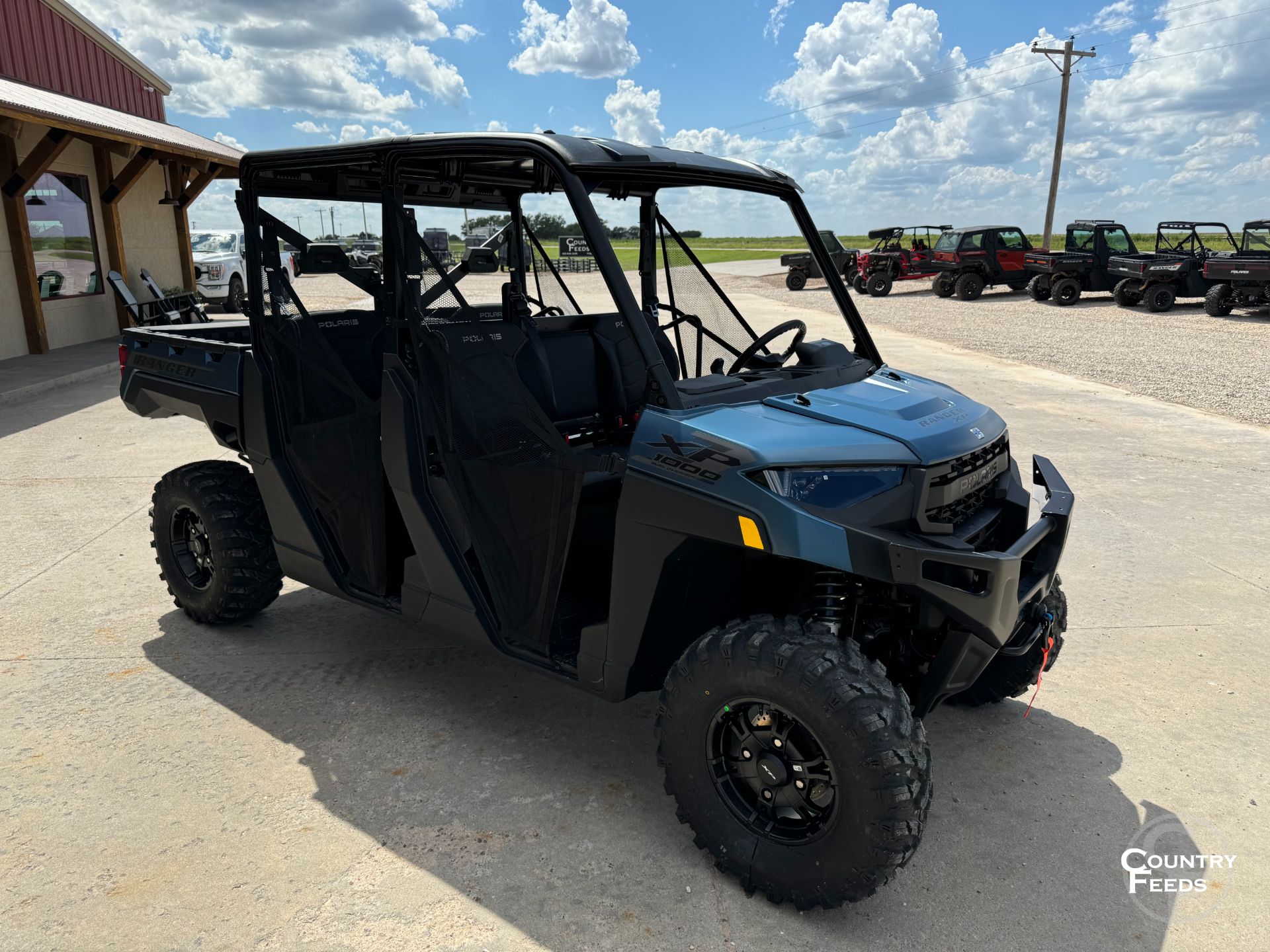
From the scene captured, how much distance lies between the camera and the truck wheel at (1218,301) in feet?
60.0

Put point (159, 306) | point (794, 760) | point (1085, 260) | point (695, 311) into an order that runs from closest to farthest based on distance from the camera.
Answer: point (794, 760) → point (695, 311) → point (159, 306) → point (1085, 260)

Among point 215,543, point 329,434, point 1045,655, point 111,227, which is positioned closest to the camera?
point 1045,655

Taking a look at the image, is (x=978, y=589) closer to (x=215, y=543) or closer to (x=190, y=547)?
(x=215, y=543)

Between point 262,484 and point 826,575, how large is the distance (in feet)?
8.17

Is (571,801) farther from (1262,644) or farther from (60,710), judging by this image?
(1262,644)

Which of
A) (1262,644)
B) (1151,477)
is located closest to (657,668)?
(1262,644)

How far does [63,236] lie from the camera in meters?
14.4

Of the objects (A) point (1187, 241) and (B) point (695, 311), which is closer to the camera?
(B) point (695, 311)

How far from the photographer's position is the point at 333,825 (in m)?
2.84

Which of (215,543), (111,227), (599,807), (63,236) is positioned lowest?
(599,807)

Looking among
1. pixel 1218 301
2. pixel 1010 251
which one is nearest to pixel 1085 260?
pixel 1010 251

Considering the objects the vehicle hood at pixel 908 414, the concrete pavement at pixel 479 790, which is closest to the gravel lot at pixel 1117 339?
the vehicle hood at pixel 908 414

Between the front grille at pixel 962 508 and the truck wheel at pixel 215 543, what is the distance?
9.37ft

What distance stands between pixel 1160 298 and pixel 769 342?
64.4 ft
